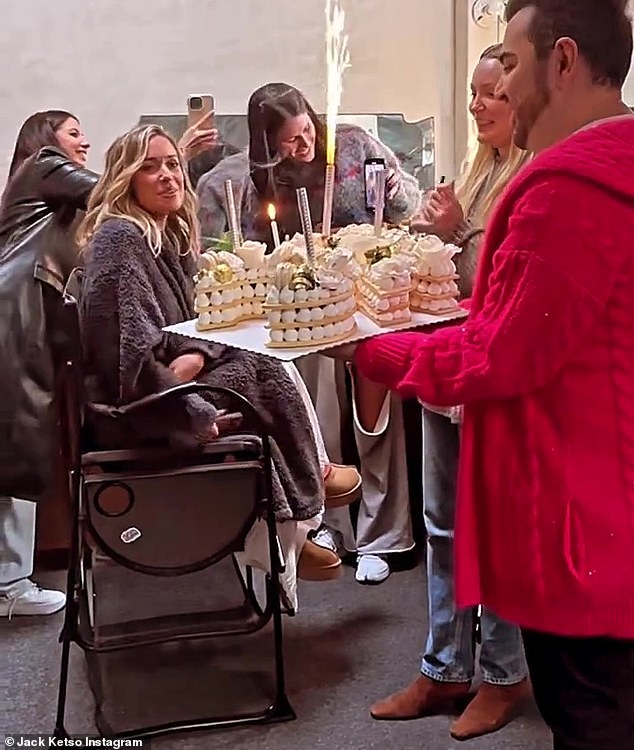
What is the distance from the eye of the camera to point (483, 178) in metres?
1.92

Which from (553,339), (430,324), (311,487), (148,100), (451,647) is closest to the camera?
(553,339)

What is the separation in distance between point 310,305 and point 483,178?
568mm

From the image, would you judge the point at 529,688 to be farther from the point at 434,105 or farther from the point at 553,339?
the point at 434,105

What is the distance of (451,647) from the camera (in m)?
2.01

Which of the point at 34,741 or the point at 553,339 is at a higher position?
the point at 553,339

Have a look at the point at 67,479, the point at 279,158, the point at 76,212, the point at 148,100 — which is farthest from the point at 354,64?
the point at 67,479

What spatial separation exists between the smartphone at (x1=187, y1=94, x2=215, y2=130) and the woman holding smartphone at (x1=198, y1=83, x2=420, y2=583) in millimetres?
545

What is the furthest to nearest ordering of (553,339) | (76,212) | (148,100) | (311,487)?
(148,100), (76,212), (311,487), (553,339)

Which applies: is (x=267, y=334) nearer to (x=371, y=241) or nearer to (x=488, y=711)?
(x=371, y=241)

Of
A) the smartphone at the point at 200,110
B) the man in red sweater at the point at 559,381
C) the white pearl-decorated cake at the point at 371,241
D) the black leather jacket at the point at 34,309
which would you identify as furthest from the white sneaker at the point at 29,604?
the smartphone at the point at 200,110

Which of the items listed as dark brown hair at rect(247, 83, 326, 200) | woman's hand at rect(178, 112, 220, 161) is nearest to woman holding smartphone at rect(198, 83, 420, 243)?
dark brown hair at rect(247, 83, 326, 200)

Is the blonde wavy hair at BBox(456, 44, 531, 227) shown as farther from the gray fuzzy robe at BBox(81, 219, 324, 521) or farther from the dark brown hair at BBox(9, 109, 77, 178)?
the dark brown hair at BBox(9, 109, 77, 178)

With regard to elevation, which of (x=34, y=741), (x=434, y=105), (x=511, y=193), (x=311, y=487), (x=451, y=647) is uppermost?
(x=434, y=105)

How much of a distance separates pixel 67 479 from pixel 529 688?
1.47 meters
